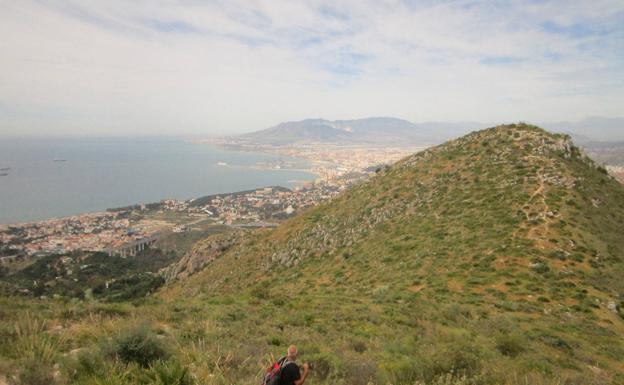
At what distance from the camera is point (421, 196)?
23.8m

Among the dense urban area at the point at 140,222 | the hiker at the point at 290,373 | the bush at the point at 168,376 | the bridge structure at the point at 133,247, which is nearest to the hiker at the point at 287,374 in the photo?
the hiker at the point at 290,373

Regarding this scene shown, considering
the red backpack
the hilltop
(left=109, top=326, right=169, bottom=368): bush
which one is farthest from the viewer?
the hilltop

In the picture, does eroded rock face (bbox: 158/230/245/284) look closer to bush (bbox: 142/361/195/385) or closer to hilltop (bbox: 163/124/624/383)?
hilltop (bbox: 163/124/624/383)

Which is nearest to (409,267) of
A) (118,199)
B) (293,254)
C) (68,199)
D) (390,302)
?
(390,302)

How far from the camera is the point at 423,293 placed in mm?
13016

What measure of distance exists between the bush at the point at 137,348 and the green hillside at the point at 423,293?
4cm

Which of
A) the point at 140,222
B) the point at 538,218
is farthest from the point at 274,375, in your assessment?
the point at 140,222

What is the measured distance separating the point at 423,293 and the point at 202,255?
80.5 ft

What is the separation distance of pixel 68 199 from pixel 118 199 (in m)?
19.8

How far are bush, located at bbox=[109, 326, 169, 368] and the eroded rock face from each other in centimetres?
2687

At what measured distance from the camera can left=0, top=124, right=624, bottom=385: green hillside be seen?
223 inches

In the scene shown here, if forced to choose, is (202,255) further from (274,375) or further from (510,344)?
(274,375)

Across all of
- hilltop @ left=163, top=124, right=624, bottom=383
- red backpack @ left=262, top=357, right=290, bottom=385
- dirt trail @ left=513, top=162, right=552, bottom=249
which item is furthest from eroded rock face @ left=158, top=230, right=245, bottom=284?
red backpack @ left=262, top=357, right=290, bottom=385

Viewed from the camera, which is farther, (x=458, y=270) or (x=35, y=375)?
(x=458, y=270)
